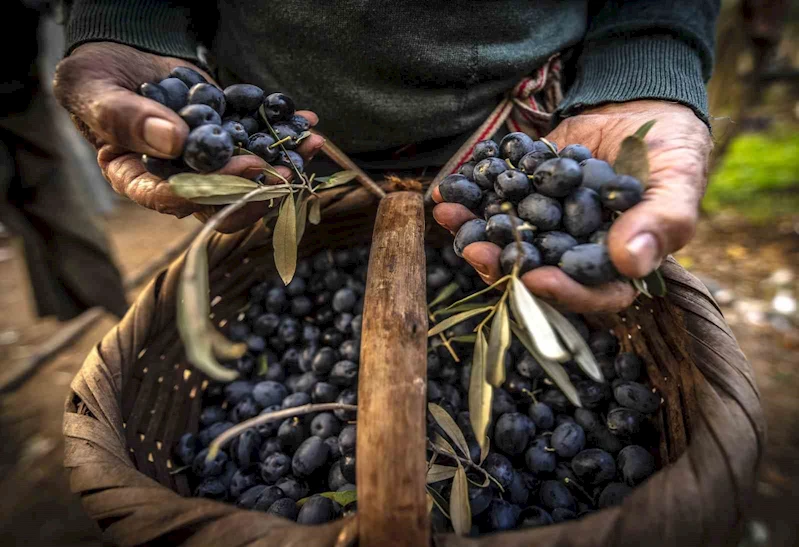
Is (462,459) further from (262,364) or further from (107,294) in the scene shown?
(107,294)

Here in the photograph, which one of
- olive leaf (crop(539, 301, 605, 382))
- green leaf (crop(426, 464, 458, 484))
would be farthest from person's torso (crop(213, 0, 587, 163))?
green leaf (crop(426, 464, 458, 484))

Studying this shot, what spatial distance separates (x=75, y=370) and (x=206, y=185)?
201 cm

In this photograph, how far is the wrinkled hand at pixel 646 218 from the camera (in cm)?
56

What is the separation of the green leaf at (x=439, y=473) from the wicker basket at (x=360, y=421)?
207 mm

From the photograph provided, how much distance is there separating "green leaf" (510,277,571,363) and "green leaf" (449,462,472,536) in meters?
0.24

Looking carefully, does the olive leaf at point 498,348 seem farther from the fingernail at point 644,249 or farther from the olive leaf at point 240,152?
the olive leaf at point 240,152

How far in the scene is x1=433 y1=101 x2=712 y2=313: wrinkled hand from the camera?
22.0 inches

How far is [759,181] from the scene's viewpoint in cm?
363

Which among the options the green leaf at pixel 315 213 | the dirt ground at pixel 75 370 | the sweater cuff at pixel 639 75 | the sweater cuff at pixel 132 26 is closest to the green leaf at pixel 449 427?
the green leaf at pixel 315 213

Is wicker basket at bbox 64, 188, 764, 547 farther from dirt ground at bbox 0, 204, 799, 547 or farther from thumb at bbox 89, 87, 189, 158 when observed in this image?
dirt ground at bbox 0, 204, 799, 547

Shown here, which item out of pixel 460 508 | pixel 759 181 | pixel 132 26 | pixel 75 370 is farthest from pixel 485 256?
pixel 759 181

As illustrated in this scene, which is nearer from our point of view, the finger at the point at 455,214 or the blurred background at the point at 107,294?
the finger at the point at 455,214

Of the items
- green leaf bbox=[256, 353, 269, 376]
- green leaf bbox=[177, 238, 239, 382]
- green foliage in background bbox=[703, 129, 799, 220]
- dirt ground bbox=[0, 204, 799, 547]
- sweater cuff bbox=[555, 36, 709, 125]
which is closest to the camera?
green leaf bbox=[177, 238, 239, 382]

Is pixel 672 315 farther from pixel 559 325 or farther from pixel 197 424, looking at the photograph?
pixel 197 424
